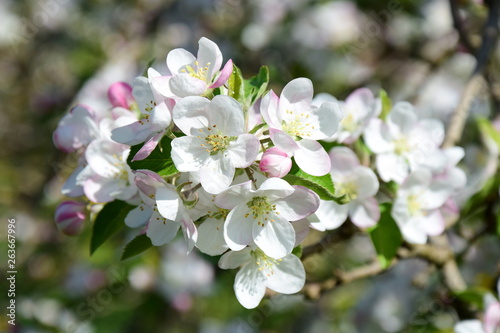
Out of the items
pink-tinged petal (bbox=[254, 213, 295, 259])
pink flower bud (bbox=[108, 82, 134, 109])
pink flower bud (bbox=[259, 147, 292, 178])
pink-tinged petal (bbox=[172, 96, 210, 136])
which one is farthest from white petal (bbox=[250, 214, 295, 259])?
pink flower bud (bbox=[108, 82, 134, 109])

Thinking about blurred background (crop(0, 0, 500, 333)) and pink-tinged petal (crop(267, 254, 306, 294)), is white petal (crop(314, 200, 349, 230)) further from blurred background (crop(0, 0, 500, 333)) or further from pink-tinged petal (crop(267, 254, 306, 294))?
blurred background (crop(0, 0, 500, 333))

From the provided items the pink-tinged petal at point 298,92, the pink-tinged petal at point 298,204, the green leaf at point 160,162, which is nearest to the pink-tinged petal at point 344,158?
the pink-tinged petal at point 298,92

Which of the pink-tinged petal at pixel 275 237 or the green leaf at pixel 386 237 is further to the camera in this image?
the green leaf at pixel 386 237

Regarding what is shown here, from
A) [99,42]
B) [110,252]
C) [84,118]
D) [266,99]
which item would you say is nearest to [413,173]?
[266,99]

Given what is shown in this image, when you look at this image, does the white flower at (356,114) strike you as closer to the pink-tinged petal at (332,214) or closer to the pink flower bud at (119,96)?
the pink-tinged petal at (332,214)

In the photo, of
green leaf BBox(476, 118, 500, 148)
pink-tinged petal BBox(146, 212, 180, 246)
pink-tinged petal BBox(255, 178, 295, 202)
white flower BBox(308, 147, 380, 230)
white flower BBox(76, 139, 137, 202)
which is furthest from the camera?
green leaf BBox(476, 118, 500, 148)

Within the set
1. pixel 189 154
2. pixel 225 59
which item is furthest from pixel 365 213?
pixel 225 59
